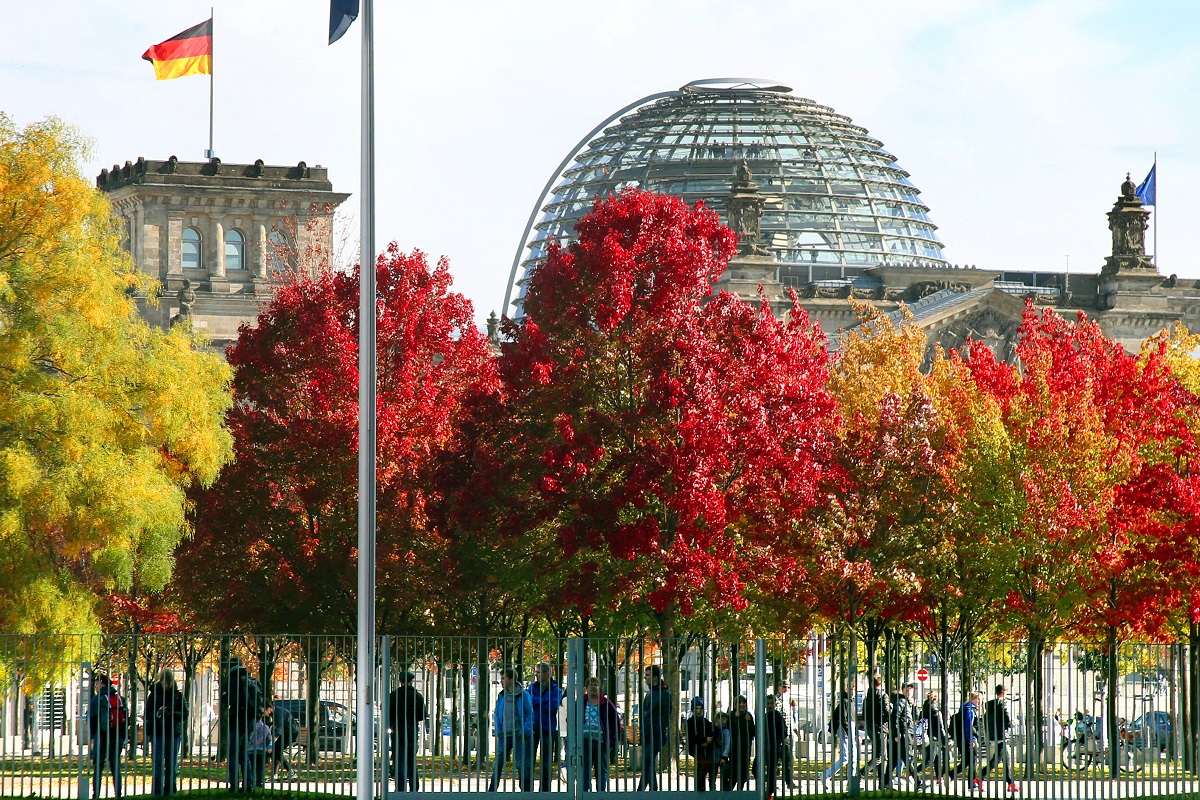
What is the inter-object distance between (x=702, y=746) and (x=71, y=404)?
38.2 ft

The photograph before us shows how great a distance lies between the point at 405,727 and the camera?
101ft

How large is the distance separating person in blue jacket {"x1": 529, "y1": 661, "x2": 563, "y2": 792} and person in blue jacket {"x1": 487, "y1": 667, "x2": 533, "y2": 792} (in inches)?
6.4

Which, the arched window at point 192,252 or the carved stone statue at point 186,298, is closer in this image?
the carved stone statue at point 186,298

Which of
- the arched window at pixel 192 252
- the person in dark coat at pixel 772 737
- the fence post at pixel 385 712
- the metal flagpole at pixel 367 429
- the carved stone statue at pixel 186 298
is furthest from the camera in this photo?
the arched window at pixel 192 252

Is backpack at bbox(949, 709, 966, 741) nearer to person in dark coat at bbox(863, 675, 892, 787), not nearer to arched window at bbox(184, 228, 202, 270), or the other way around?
person in dark coat at bbox(863, 675, 892, 787)

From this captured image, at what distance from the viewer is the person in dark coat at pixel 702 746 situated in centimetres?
3020

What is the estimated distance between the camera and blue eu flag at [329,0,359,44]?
92.2ft

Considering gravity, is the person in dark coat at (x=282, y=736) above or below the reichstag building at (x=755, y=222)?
below

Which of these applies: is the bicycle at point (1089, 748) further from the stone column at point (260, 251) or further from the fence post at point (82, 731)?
the stone column at point (260, 251)

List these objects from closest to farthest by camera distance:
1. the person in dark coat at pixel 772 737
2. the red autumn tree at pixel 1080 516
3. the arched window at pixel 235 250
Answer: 1. the person in dark coat at pixel 772 737
2. the red autumn tree at pixel 1080 516
3. the arched window at pixel 235 250

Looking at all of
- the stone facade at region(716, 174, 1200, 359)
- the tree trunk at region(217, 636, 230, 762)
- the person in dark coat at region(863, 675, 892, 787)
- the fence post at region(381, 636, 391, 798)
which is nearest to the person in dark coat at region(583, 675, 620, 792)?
the fence post at region(381, 636, 391, 798)

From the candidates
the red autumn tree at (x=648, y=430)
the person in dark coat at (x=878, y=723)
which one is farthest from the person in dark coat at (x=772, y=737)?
the red autumn tree at (x=648, y=430)

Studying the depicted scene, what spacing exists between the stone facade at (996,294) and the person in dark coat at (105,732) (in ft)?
207

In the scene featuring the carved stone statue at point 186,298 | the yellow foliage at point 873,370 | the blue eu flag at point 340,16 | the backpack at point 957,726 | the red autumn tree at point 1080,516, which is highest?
the carved stone statue at point 186,298
